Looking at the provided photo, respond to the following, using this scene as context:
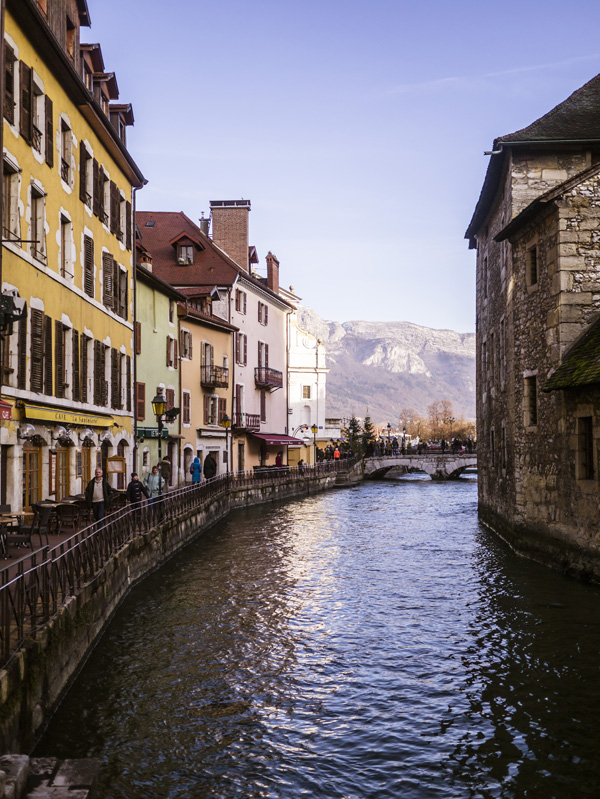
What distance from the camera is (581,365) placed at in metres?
16.8

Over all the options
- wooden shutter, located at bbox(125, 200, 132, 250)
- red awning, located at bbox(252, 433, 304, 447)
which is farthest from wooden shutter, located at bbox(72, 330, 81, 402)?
red awning, located at bbox(252, 433, 304, 447)

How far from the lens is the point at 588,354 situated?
16.9 metres

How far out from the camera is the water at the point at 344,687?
8.38 metres

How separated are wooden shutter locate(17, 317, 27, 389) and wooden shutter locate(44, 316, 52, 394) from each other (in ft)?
4.58

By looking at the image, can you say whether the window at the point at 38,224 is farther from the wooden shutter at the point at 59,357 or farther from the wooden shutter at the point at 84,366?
the wooden shutter at the point at 84,366

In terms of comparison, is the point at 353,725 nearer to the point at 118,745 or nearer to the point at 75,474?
the point at 118,745

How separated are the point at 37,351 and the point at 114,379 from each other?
815 cm

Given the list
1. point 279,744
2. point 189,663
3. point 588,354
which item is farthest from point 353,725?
point 588,354

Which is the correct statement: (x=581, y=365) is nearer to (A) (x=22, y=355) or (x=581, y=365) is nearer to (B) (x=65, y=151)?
(A) (x=22, y=355)

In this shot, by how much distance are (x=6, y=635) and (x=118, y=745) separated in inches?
77.1

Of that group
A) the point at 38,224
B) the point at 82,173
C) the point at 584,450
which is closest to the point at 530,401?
the point at 584,450


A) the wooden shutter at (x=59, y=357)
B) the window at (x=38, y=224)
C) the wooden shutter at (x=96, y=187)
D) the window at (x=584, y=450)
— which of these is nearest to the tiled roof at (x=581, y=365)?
the window at (x=584, y=450)

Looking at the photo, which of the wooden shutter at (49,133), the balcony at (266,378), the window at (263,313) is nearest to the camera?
the wooden shutter at (49,133)

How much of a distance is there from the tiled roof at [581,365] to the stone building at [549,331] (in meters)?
0.04
